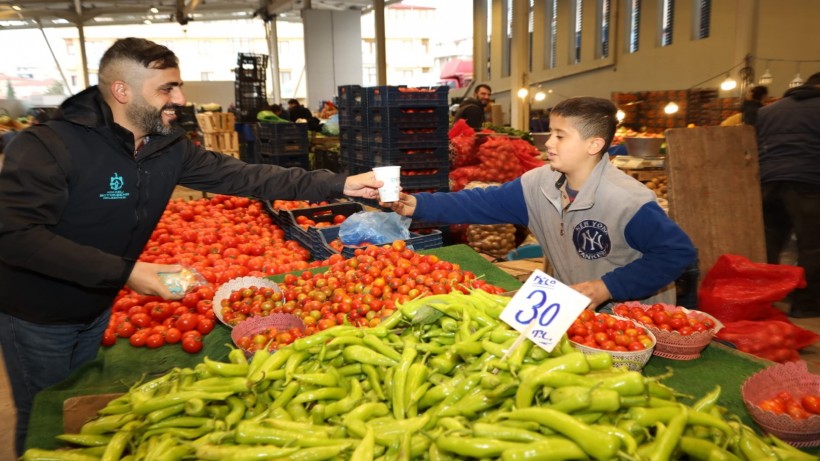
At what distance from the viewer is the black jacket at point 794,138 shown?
5.75 meters

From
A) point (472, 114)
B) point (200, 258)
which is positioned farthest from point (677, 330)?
point (472, 114)

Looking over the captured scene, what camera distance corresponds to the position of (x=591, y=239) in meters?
3.13

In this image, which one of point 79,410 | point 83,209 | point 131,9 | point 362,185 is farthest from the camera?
point 131,9

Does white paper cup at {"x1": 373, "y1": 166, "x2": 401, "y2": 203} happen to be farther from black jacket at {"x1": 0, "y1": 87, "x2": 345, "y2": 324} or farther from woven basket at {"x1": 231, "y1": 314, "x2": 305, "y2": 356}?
black jacket at {"x1": 0, "y1": 87, "x2": 345, "y2": 324}

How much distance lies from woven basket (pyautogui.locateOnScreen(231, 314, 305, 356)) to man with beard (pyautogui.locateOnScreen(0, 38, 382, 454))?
1.71 feet

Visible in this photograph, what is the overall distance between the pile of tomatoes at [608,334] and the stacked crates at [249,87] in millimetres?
12385

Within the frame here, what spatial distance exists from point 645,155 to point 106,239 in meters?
7.26

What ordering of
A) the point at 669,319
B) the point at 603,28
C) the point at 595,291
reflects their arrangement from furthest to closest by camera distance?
the point at 603,28 → the point at 595,291 → the point at 669,319

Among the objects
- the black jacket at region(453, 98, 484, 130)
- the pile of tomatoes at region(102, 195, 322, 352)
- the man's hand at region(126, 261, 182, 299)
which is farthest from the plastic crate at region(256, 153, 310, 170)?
the man's hand at region(126, 261, 182, 299)

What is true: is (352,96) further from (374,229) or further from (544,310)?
(544,310)

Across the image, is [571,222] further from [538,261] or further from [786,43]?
[786,43]

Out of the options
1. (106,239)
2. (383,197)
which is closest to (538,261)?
(383,197)

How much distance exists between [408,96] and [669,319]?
4.13 metres

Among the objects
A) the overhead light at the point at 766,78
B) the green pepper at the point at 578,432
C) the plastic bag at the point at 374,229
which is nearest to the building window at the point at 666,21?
the overhead light at the point at 766,78
